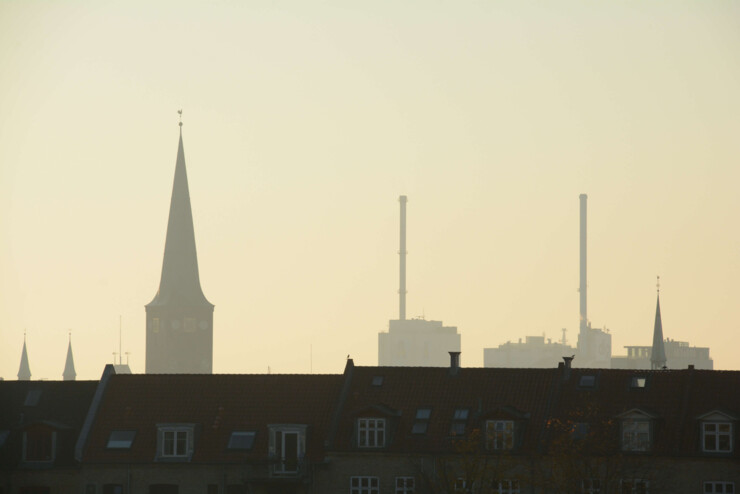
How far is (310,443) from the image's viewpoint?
9106 centimetres

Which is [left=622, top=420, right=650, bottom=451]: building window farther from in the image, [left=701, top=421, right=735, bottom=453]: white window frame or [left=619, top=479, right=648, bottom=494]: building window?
[left=701, top=421, right=735, bottom=453]: white window frame

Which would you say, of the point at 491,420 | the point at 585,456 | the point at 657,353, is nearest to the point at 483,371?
the point at 491,420

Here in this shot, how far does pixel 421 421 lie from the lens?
91000mm

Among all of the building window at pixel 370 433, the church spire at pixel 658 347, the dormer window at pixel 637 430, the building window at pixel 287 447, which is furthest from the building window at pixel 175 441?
the church spire at pixel 658 347

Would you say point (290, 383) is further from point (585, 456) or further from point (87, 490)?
point (585, 456)

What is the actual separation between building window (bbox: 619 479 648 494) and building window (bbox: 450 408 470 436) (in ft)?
28.8

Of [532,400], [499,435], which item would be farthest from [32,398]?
[532,400]

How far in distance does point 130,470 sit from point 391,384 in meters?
14.0

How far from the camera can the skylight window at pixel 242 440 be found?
90.9m

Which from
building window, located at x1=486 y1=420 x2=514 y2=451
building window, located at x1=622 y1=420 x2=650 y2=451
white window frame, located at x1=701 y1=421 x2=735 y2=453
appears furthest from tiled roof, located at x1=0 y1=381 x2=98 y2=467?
white window frame, located at x1=701 y1=421 x2=735 y2=453

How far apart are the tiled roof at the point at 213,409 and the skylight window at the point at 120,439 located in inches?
10.5

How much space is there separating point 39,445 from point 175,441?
24.0ft

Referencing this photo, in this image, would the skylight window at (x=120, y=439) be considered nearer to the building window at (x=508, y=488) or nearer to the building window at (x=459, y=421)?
Result: the building window at (x=459, y=421)

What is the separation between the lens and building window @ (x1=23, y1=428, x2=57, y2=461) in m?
92.8
